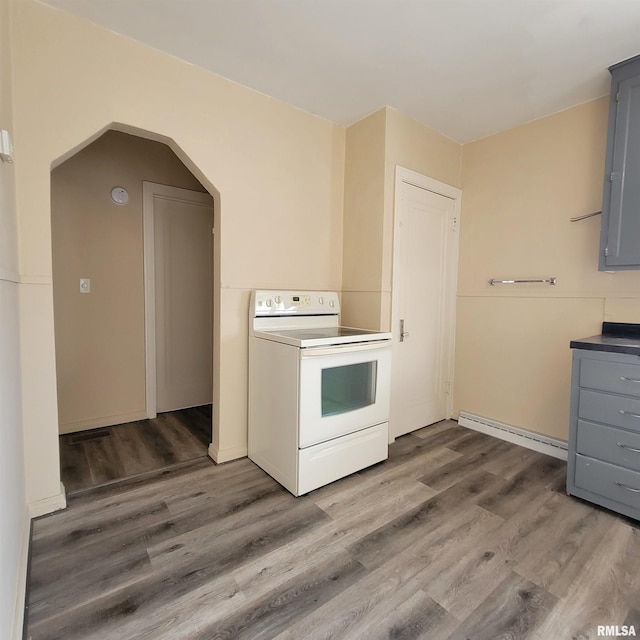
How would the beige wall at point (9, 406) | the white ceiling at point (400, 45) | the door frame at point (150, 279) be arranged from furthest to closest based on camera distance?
1. the door frame at point (150, 279)
2. the white ceiling at point (400, 45)
3. the beige wall at point (9, 406)

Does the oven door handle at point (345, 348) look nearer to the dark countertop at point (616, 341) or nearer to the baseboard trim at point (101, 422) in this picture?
the dark countertop at point (616, 341)

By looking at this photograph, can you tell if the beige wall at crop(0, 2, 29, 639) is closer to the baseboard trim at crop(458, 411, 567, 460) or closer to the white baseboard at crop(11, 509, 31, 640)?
the white baseboard at crop(11, 509, 31, 640)

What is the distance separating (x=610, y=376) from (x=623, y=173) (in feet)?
3.86

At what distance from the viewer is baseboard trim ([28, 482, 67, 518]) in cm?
174

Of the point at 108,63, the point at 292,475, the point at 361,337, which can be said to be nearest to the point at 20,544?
the point at 292,475

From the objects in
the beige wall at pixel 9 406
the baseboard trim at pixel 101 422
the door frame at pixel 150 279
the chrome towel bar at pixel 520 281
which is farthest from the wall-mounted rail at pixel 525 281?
the baseboard trim at pixel 101 422

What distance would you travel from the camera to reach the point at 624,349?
1.77m

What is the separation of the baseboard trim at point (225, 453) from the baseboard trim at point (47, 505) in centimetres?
82

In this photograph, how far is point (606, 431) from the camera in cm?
187

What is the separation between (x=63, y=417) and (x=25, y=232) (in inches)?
65.5

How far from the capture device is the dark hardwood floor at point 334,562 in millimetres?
1232

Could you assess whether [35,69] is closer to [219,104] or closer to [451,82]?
[219,104]

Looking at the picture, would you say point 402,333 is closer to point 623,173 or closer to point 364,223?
point 364,223

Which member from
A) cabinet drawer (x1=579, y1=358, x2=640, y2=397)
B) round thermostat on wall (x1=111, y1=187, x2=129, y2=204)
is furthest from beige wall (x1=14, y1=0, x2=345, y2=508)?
cabinet drawer (x1=579, y1=358, x2=640, y2=397)
